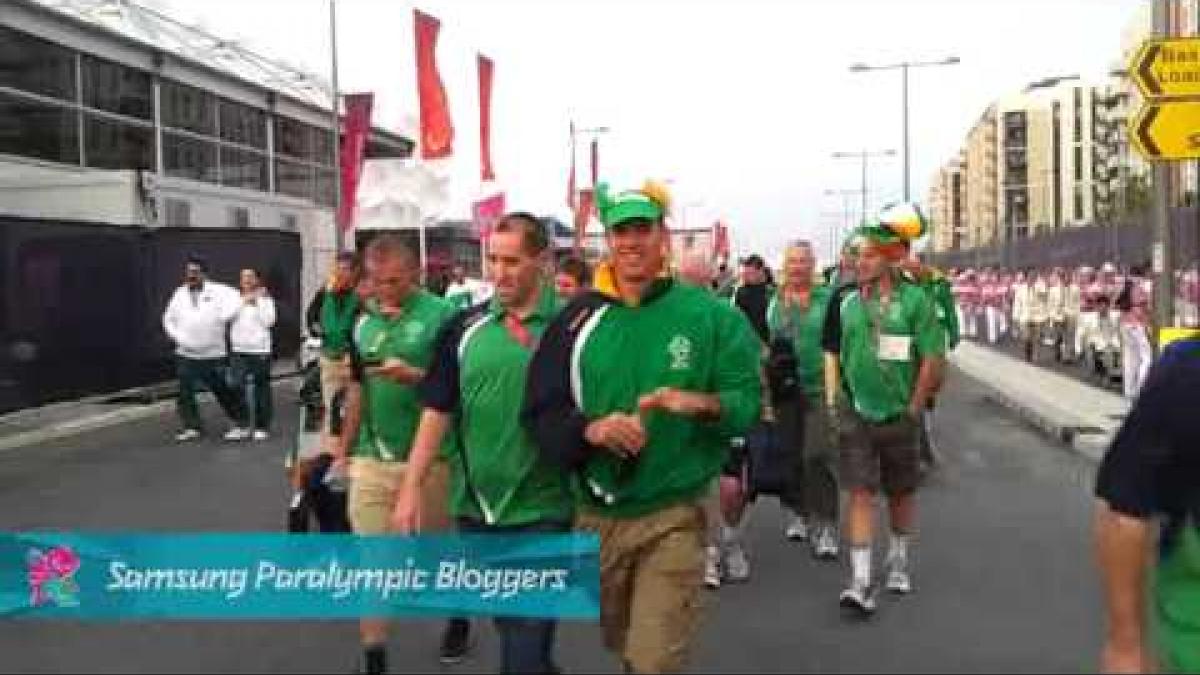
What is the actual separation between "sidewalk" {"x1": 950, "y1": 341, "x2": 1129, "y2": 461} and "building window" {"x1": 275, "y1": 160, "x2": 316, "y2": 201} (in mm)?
24378

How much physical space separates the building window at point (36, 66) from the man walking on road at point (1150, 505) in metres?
29.2

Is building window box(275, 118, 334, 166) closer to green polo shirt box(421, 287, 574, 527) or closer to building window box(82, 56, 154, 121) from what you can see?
building window box(82, 56, 154, 121)

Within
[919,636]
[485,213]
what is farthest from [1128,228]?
[919,636]

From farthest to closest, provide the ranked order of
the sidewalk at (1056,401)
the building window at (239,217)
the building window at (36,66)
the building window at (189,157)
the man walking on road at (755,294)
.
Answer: the building window at (189,157) < the building window at (36,66) < the building window at (239,217) < the sidewalk at (1056,401) < the man walking on road at (755,294)

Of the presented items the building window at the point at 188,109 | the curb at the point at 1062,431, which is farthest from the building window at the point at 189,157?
the curb at the point at 1062,431

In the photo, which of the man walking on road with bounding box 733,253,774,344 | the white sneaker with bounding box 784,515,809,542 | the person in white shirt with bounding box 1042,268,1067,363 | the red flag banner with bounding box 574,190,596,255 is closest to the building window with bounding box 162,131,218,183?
the red flag banner with bounding box 574,190,596,255

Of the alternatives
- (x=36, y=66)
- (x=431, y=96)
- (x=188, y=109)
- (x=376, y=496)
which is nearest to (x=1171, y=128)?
(x=376, y=496)

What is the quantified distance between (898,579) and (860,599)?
2.03ft

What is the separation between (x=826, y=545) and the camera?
8828 millimetres

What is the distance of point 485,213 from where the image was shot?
21.7m

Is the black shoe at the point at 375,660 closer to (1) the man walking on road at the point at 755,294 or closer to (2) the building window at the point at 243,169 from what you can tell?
(1) the man walking on road at the point at 755,294

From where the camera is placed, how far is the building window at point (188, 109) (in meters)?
37.3

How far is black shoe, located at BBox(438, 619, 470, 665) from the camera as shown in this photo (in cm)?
639

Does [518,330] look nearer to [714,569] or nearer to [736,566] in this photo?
[714,569]
